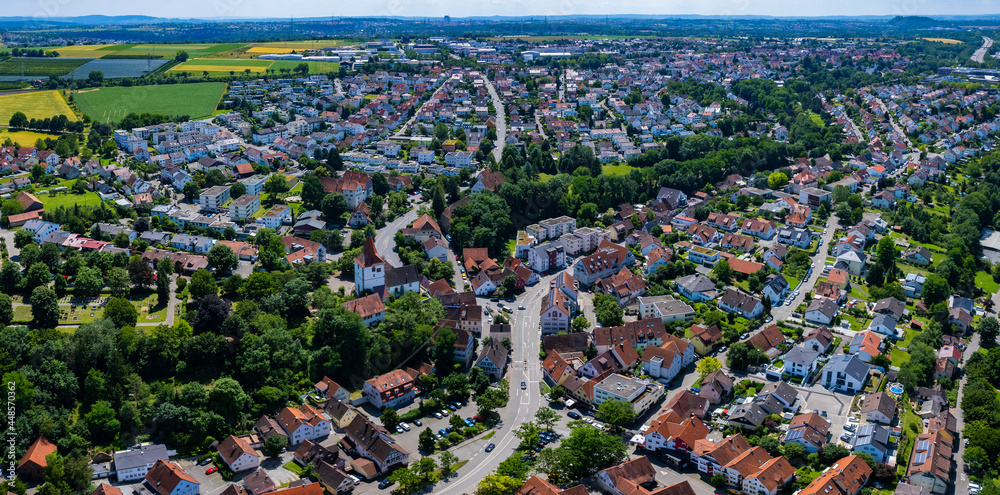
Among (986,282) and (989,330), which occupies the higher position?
(989,330)

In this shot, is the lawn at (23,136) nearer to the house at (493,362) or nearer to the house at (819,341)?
the house at (493,362)

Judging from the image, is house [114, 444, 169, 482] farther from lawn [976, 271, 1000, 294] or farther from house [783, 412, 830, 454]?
lawn [976, 271, 1000, 294]

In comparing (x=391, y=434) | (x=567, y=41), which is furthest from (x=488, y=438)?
(x=567, y=41)

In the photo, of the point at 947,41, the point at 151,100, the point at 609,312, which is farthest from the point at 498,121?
the point at 947,41

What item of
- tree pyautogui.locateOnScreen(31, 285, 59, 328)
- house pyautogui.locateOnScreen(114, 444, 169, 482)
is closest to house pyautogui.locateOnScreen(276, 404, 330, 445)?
house pyautogui.locateOnScreen(114, 444, 169, 482)

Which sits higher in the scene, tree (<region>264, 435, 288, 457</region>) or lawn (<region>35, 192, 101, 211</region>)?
lawn (<region>35, 192, 101, 211</region>)

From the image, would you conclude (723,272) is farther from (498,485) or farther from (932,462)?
(498,485)
